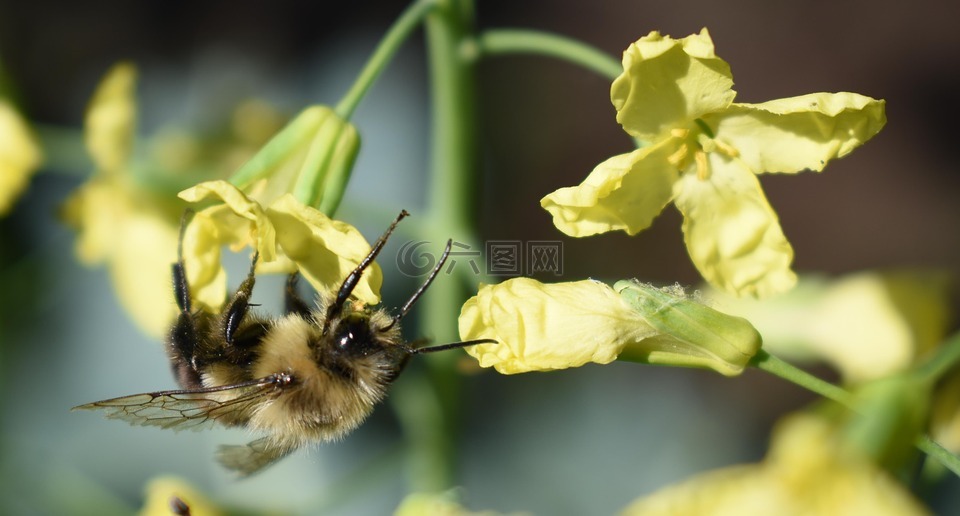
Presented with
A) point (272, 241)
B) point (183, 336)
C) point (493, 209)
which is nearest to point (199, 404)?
point (183, 336)

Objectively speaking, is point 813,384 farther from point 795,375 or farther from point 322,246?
point 322,246

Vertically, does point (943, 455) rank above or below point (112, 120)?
below

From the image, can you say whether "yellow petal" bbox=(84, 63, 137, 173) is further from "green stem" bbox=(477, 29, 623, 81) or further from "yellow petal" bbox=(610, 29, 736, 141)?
"yellow petal" bbox=(610, 29, 736, 141)

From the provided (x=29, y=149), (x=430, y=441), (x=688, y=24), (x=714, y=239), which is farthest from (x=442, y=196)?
(x=688, y=24)

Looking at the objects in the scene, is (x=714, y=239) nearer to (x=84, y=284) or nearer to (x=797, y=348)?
(x=797, y=348)

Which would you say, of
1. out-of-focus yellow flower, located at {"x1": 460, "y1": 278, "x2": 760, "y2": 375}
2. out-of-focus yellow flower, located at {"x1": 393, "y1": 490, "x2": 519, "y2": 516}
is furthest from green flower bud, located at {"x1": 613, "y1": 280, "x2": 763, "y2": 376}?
out-of-focus yellow flower, located at {"x1": 393, "y1": 490, "x2": 519, "y2": 516}

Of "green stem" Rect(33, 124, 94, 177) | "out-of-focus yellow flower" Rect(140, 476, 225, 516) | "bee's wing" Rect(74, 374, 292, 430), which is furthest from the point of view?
"green stem" Rect(33, 124, 94, 177)

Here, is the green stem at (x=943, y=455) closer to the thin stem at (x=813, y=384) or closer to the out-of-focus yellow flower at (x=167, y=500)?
the thin stem at (x=813, y=384)
